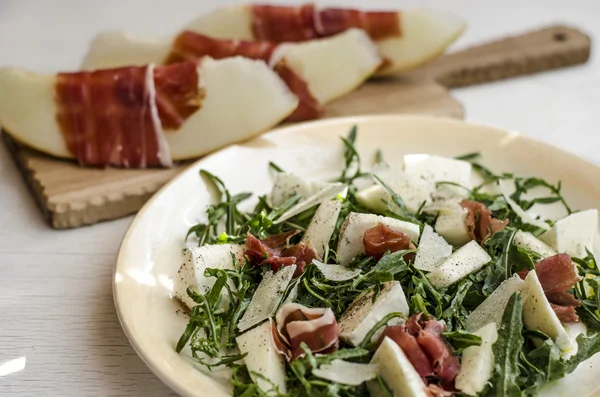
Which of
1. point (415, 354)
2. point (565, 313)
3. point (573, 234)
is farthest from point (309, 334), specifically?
point (573, 234)

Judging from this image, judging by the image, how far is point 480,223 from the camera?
181cm

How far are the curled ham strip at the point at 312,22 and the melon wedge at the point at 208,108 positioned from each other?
521mm

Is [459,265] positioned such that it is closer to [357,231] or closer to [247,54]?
[357,231]

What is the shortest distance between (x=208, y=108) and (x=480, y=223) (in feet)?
3.28

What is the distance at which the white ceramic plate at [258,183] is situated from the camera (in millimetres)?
1480

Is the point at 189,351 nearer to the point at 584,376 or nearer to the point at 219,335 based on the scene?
the point at 219,335

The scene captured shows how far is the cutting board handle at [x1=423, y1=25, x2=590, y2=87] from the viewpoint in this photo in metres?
2.98

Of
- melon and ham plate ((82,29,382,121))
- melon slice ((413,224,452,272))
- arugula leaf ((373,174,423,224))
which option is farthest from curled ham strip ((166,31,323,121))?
melon slice ((413,224,452,272))

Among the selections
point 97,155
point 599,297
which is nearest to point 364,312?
point 599,297

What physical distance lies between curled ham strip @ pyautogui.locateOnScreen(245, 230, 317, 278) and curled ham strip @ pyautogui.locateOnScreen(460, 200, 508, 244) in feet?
1.34

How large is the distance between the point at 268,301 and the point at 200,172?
65cm

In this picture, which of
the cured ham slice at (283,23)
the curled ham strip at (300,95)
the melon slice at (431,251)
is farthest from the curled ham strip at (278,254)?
the cured ham slice at (283,23)

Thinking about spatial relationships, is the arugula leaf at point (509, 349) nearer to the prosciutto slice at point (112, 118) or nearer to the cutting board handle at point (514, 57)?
the prosciutto slice at point (112, 118)

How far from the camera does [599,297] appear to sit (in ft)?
5.41
